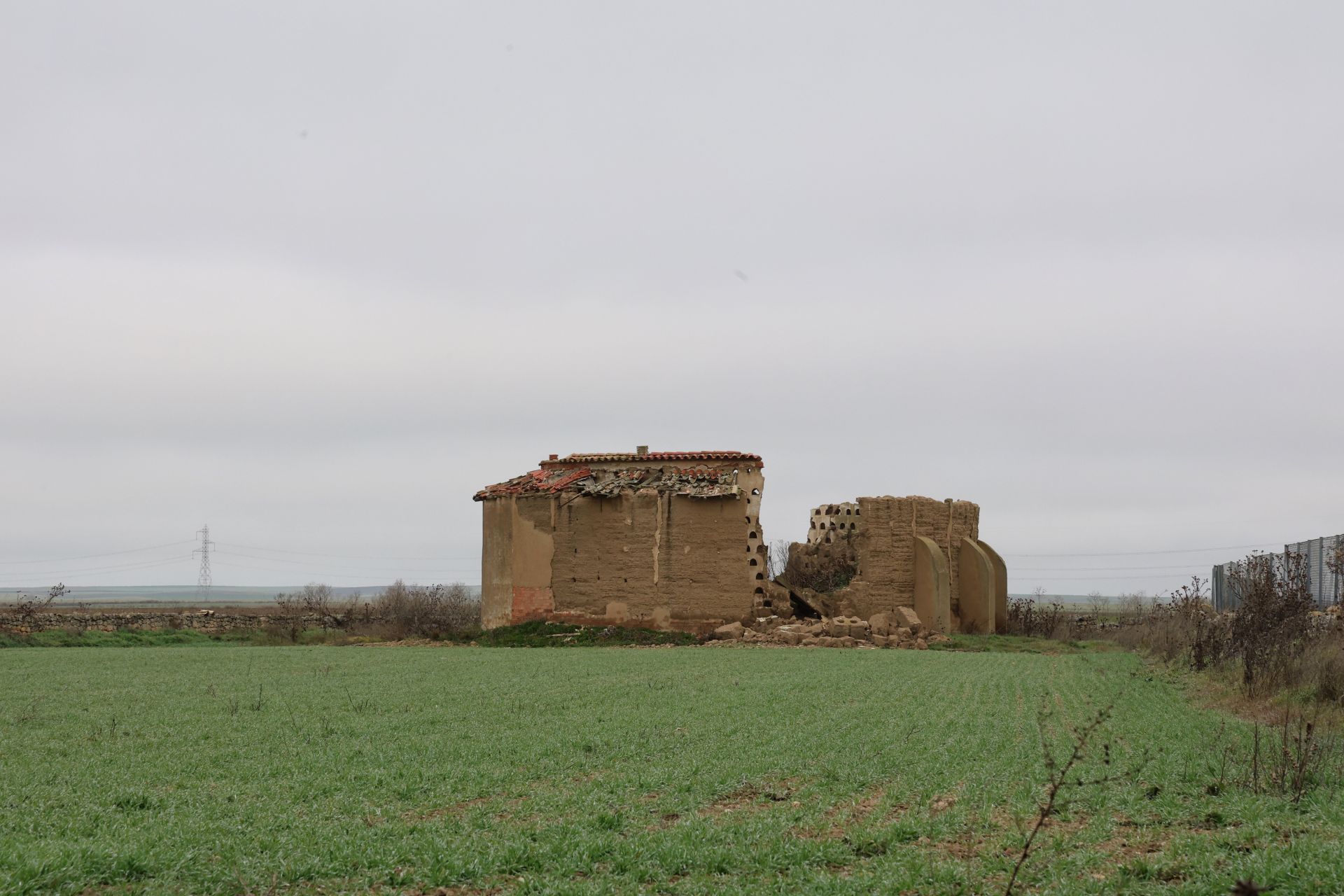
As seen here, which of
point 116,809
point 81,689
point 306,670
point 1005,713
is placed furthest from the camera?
point 306,670

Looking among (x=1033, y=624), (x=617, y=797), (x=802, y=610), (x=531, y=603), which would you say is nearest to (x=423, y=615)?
(x=531, y=603)

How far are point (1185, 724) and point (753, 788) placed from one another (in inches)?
257

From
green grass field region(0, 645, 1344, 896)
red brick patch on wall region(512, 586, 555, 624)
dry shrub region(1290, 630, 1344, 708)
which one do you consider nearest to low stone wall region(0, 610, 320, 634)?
red brick patch on wall region(512, 586, 555, 624)

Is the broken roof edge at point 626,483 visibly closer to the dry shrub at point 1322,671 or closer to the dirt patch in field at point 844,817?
the dry shrub at point 1322,671

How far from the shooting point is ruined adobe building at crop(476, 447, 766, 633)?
3170 centimetres

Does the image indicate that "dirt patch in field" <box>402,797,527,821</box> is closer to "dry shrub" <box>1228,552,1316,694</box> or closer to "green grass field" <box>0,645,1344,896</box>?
"green grass field" <box>0,645,1344,896</box>

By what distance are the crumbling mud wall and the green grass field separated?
14.8 metres

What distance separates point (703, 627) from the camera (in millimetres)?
31484

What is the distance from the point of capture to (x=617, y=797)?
9.55 meters

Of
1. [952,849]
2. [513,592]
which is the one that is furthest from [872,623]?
[952,849]

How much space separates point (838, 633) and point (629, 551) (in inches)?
234

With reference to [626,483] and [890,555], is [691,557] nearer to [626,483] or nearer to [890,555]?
[626,483]

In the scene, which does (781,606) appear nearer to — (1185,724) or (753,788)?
(1185,724)

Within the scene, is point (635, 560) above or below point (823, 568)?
above
